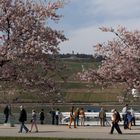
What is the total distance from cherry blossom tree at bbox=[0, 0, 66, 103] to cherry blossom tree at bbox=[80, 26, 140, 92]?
25.8ft

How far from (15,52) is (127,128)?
2390 centimetres

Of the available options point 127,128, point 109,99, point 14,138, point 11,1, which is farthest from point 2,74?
point 109,99

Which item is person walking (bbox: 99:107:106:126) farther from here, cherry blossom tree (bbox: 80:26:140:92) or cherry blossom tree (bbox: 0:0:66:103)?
cherry blossom tree (bbox: 0:0:66:103)

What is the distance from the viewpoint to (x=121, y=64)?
31438 millimetres

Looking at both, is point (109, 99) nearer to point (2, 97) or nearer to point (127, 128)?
point (127, 128)

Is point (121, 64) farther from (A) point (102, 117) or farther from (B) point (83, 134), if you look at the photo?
(A) point (102, 117)

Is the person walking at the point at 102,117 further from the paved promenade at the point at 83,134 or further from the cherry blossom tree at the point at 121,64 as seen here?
the cherry blossom tree at the point at 121,64

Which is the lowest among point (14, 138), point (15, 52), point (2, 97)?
point (14, 138)

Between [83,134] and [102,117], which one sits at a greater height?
[102,117]

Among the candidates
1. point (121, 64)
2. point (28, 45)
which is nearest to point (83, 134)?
point (121, 64)

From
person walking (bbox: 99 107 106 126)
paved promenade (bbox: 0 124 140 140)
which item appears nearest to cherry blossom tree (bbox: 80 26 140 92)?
paved promenade (bbox: 0 124 140 140)

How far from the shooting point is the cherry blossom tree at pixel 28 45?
22.6 meters

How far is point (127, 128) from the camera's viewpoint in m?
44.9

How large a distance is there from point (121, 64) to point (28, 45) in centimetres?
1004
